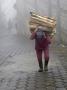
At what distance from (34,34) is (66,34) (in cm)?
950

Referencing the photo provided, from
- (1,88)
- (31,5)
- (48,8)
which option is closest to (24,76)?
(1,88)

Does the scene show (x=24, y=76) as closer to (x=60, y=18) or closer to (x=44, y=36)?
(x=44, y=36)

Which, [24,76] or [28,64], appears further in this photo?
[28,64]

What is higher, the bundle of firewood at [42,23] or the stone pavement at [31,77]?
the bundle of firewood at [42,23]

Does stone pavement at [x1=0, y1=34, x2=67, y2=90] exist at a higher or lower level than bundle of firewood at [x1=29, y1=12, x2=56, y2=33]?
lower

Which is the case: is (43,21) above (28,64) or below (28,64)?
above

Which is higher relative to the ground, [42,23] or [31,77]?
[42,23]

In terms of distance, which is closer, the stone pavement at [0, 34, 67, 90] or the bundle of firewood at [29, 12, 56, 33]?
the stone pavement at [0, 34, 67, 90]

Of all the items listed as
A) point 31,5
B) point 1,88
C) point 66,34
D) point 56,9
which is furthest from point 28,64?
point 31,5

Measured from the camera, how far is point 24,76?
8656 mm

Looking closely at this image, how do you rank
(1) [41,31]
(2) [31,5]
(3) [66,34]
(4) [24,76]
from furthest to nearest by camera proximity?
(2) [31,5]
(3) [66,34]
(1) [41,31]
(4) [24,76]

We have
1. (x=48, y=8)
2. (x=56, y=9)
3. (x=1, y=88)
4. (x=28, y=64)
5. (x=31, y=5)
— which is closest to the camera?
(x=1, y=88)

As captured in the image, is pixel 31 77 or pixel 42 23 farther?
pixel 42 23

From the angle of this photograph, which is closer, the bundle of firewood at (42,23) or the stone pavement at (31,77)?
the stone pavement at (31,77)
